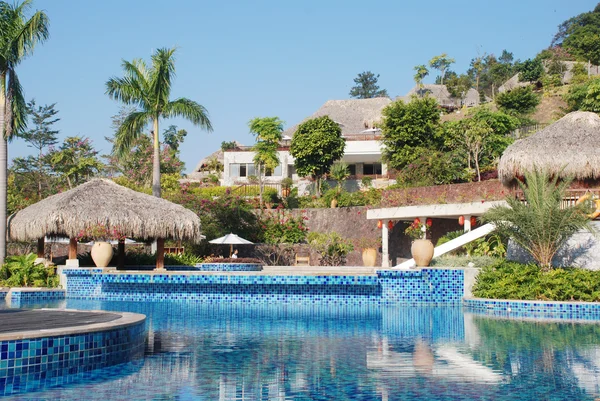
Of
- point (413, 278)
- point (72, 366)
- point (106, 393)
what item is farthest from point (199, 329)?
point (413, 278)

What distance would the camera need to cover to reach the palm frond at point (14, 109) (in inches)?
858

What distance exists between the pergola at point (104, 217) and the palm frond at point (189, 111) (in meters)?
4.29

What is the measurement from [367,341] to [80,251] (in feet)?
72.2

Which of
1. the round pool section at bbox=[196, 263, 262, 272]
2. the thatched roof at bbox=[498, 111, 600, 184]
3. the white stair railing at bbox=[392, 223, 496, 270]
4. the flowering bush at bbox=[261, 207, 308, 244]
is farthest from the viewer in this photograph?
the flowering bush at bbox=[261, 207, 308, 244]

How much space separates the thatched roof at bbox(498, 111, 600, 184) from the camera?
827 inches

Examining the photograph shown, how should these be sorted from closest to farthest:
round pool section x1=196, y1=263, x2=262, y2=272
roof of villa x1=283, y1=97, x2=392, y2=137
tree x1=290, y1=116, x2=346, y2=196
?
round pool section x1=196, y1=263, x2=262, y2=272, tree x1=290, y1=116, x2=346, y2=196, roof of villa x1=283, y1=97, x2=392, y2=137

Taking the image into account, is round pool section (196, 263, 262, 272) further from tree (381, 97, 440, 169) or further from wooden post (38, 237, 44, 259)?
tree (381, 97, 440, 169)

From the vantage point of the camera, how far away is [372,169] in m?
45.6

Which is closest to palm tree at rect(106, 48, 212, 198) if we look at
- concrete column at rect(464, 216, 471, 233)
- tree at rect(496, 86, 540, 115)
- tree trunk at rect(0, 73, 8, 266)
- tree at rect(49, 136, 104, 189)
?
tree trunk at rect(0, 73, 8, 266)

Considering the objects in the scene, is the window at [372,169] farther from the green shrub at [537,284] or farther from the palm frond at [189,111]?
the green shrub at [537,284]

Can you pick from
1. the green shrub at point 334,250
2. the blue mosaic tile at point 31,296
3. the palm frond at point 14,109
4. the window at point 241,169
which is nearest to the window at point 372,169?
the window at point 241,169

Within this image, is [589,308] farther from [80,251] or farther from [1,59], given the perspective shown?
[80,251]

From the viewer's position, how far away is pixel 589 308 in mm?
14406

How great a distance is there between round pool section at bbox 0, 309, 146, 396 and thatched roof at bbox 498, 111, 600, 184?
47.1 ft
